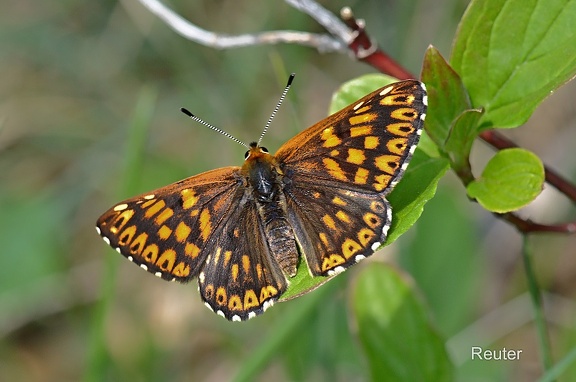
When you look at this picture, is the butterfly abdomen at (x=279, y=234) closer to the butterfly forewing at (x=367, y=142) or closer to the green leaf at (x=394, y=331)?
the butterfly forewing at (x=367, y=142)

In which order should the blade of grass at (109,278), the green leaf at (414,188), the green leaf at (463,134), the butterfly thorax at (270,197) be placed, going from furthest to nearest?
the blade of grass at (109,278)
the butterfly thorax at (270,197)
the green leaf at (463,134)
the green leaf at (414,188)

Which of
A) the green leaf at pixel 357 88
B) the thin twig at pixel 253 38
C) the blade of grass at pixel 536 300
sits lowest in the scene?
the blade of grass at pixel 536 300

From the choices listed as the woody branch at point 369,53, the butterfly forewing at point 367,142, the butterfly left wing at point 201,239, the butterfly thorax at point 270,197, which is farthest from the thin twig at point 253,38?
the butterfly left wing at point 201,239

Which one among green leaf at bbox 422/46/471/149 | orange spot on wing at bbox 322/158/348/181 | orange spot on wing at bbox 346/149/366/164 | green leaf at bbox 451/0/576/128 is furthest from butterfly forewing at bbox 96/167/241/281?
green leaf at bbox 451/0/576/128

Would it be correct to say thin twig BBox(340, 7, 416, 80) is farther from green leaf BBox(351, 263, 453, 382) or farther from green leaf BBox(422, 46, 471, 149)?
green leaf BBox(351, 263, 453, 382)

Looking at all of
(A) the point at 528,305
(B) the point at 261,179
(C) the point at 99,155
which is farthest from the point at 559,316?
(C) the point at 99,155

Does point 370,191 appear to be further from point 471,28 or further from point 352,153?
point 471,28

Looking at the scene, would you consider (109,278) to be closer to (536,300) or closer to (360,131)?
(360,131)
